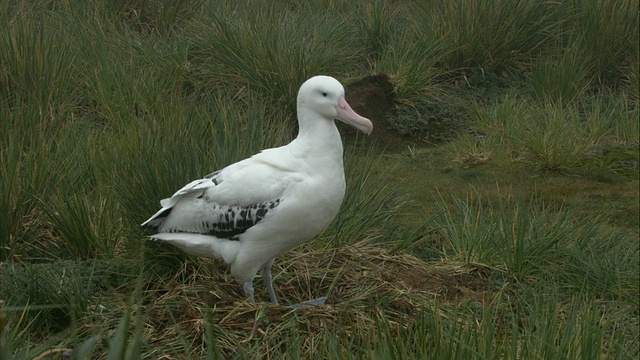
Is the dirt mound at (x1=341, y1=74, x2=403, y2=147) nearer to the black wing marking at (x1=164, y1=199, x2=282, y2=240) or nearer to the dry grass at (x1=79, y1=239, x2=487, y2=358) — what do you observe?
the dry grass at (x1=79, y1=239, x2=487, y2=358)

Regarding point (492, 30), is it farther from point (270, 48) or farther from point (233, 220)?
point (233, 220)

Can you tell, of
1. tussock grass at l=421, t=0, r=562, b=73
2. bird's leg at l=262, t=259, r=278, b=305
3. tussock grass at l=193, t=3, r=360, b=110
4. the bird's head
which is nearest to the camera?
the bird's head

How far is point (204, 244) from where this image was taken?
4.05 meters

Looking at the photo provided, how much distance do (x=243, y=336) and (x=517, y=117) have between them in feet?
14.0

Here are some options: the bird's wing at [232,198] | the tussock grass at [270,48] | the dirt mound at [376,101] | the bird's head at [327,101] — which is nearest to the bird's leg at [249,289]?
the bird's wing at [232,198]

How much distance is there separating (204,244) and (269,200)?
1.27 feet

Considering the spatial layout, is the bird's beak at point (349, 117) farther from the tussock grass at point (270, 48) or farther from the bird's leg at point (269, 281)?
the tussock grass at point (270, 48)

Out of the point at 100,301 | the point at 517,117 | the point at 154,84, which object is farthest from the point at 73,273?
the point at 517,117

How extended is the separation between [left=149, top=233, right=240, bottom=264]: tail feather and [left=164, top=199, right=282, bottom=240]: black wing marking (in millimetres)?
24

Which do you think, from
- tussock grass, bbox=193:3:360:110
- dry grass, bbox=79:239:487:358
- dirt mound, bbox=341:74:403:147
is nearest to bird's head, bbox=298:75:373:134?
dry grass, bbox=79:239:487:358

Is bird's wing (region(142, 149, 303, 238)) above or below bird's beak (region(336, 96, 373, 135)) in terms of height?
below

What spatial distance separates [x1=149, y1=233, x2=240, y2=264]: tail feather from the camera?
4.02 meters

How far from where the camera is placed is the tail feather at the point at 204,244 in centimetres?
402

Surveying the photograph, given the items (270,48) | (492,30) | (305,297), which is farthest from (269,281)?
(492,30)
